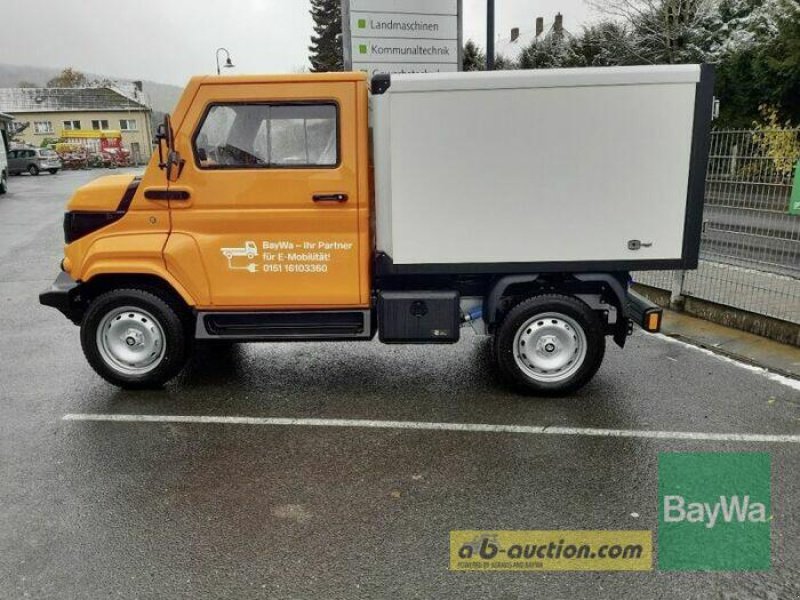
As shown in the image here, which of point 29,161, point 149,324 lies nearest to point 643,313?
point 149,324

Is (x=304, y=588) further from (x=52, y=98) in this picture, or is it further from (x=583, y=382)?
(x=52, y=98)

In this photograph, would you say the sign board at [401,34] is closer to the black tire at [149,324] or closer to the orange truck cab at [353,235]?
the orange truck cab at [353,235]

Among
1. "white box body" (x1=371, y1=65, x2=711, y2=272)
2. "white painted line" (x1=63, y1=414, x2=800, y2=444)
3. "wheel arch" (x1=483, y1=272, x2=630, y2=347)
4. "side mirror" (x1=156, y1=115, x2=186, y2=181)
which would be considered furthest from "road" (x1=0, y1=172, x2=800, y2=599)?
"side mirror" (x1=156, y1=115, x2=186, y2=181)

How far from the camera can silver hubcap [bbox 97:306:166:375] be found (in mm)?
5133

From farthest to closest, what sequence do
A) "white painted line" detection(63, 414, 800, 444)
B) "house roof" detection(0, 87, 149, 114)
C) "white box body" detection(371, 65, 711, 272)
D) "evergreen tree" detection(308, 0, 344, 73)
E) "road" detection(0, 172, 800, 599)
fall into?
1. "house roof" detection(0, 87, 149, 114)
2. "evergreen tree" detection(308, 0, 344, 73)
3. "white box body" detection(371, 65, 711, 272)
4. "white painted line" detection(63, 414, 800, 444)
5. "road" detection(0, 172, 800, 599)

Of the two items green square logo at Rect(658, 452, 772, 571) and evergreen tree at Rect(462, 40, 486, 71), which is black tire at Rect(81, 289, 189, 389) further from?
evergreen tree at Rect(462, 40, 486, 71)

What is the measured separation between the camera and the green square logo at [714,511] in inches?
121

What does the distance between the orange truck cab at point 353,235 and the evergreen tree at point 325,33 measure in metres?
51.3

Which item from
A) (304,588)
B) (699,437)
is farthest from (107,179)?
(699,437)

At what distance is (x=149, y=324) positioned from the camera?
5.14 metres

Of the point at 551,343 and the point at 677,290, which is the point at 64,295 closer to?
the point at 551,343

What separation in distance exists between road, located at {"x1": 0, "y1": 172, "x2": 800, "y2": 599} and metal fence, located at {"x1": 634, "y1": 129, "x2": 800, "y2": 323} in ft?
3.63

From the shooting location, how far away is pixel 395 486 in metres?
3.77

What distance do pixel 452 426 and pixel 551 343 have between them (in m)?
1.10
